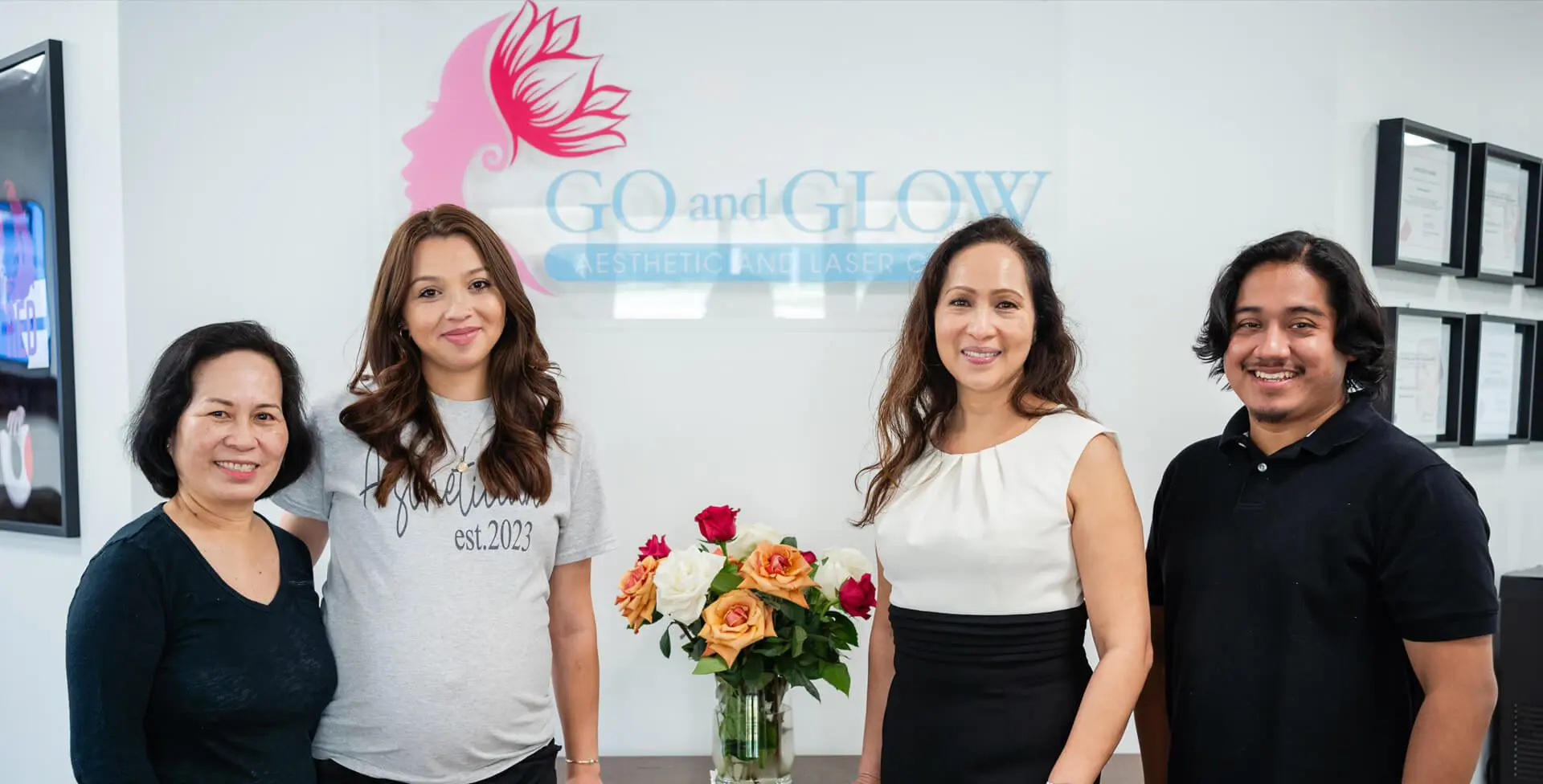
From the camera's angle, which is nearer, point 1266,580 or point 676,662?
point 1266,580

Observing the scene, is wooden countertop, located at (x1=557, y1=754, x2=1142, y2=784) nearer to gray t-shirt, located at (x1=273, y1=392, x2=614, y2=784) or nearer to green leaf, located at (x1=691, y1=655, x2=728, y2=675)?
green leaf, located at (x1=691, y1=655, x2=728, y2=675)

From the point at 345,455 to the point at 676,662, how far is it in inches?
39.6

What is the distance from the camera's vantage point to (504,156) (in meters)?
2.20

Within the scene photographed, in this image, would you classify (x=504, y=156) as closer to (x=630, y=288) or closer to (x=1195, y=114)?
(x=630, y=288)

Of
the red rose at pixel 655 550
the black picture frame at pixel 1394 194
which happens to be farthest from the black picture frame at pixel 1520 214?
the red rose at pixel 655 550

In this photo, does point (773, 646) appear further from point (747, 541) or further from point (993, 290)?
point (993, 290)

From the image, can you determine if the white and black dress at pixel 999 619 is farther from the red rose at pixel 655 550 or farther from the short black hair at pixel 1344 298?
the red rose at pixel 655 550

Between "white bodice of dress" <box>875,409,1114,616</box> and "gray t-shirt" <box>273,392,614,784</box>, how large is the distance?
59 cm

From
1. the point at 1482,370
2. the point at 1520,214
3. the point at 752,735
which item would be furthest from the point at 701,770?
the point at 1520,214

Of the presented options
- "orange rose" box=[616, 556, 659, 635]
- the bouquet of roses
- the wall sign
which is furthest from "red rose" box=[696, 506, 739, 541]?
the wall sign

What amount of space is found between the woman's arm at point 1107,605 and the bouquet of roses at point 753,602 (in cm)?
51

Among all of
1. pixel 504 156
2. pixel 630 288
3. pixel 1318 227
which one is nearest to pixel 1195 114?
pixel 1318 227

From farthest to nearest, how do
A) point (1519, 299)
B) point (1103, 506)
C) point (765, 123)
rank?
point (1519, 299)
point (765, 123)
point (1103, 506)

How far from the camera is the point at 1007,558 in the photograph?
1.39m
